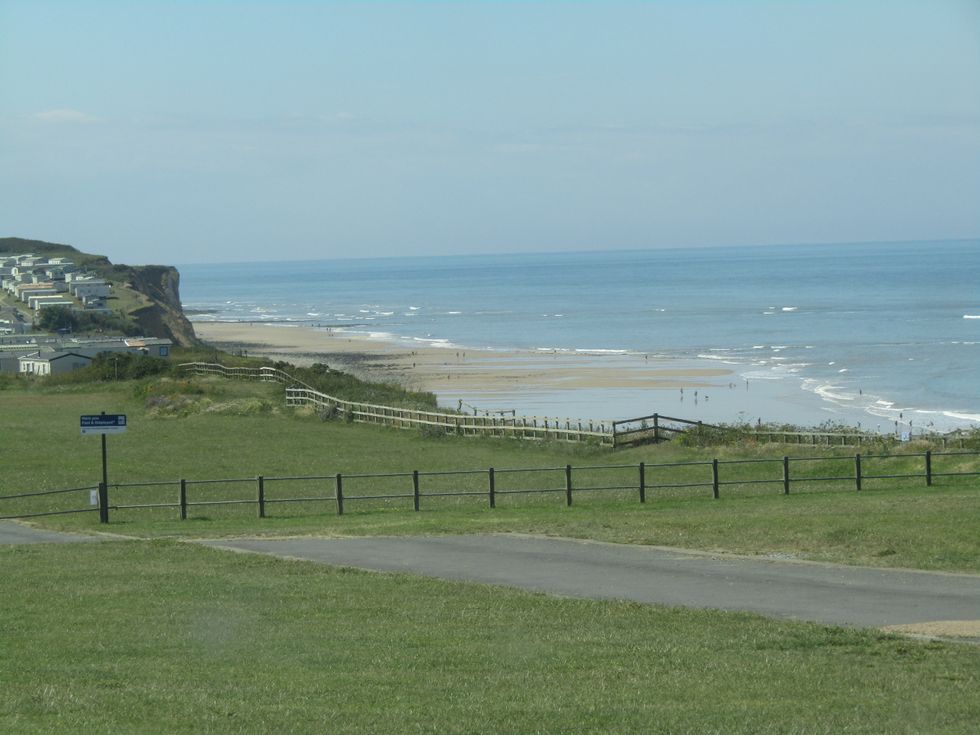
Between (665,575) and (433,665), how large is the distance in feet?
21.7

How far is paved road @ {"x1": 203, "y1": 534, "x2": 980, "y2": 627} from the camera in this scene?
48.0ft

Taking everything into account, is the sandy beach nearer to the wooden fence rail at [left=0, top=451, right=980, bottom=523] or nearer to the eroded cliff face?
the eroded cliff face

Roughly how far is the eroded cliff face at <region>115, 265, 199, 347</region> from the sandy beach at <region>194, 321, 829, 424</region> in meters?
13.0

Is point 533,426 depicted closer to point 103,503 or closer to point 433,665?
point 103,503

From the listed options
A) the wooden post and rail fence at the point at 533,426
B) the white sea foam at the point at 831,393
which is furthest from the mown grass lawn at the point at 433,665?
the white sea foam at the point at 831,393

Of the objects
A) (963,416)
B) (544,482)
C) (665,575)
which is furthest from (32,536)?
(963,416)

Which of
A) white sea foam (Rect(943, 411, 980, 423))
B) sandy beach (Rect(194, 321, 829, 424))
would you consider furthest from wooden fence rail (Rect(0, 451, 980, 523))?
white sea foam (Rect(943, 411, 980, 423))

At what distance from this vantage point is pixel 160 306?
13612 cm

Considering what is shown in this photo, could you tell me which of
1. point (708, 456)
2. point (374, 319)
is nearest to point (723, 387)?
point (708, 456)

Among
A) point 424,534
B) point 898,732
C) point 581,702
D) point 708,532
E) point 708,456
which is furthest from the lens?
point 708,456

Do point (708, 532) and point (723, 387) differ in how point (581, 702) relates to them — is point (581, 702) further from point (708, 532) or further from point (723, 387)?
point (723, 387)

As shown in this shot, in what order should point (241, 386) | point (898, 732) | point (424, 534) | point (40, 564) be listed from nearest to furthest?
point (898, 732) → point (40, 564) → point (424, 534) → point (241, 386)

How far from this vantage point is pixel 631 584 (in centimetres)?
1686

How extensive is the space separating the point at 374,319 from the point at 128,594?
13709 cm
